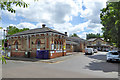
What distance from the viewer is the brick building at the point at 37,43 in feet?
52.8

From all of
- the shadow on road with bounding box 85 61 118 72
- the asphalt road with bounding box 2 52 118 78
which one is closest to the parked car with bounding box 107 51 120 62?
the shadow on road with bounding box 85 61 118 72

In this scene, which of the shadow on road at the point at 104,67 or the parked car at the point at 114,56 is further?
the parked car at the point at 114,56

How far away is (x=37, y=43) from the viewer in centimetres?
1719

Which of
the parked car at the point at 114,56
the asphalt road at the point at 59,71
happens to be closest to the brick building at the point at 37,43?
the asphalt road at the point at 59,71

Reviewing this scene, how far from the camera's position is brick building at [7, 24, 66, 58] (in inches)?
634

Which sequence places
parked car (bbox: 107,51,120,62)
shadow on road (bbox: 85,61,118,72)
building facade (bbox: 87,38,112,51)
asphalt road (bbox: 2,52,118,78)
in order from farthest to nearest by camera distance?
building facade (bbox: 87,38,112,51), parked car (bbox: 107,51,120,62), shadow on road (bbox: 85,61,118,72), asphalt road (bbox: 2,52,118,78)

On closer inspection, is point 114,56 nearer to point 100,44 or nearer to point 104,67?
point 104,67

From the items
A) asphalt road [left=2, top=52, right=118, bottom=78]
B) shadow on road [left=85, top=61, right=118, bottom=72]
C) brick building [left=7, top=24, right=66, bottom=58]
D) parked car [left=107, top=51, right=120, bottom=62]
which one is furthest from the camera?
brick building [left=7, top=24, right=66, bottom=58]

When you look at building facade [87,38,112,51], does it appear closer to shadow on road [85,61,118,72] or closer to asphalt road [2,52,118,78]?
shadow on road [85,61,118,72]

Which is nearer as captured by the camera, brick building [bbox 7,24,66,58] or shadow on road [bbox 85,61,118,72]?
shadow on road [bbox 85,61,118,72]

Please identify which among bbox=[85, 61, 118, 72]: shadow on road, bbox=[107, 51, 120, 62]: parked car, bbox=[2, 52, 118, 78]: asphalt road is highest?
bbox=[107, 51, 120, 62]: parked car

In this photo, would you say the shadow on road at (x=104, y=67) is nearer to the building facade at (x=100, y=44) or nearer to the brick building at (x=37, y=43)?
the brick building at (x=37, y=43)

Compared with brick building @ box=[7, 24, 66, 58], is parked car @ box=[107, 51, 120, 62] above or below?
below

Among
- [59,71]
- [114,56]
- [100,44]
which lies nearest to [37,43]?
[59,71]
